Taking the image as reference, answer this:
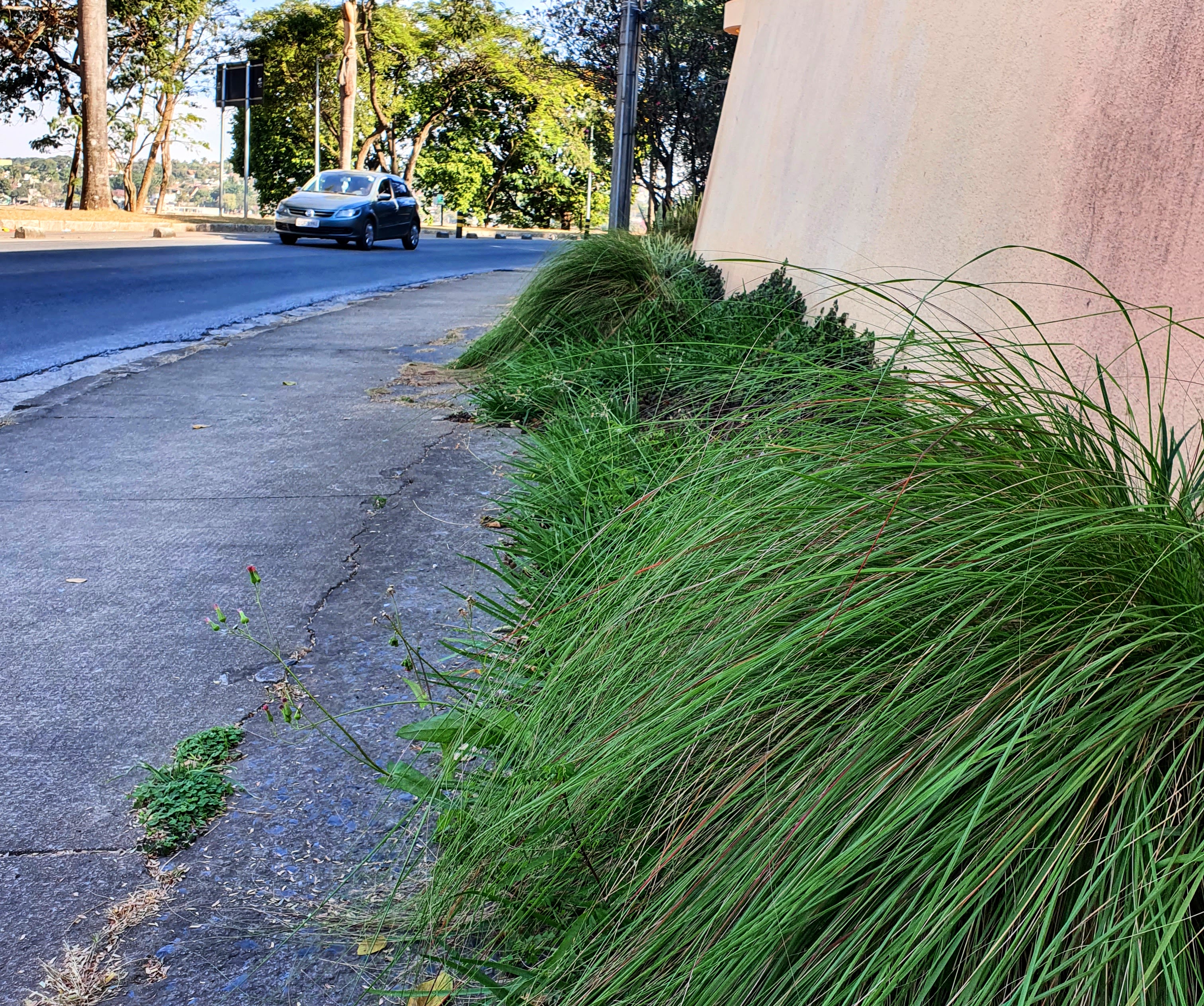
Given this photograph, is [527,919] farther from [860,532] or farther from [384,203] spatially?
[384,203]

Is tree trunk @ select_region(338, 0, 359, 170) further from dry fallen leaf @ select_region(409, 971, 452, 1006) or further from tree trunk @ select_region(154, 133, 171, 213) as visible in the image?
dry fallen leaf @ select_region(409, 971, 452, 1006)

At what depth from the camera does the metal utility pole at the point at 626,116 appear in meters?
12.0

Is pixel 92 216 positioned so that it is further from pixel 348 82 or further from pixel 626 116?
pixel 626 116

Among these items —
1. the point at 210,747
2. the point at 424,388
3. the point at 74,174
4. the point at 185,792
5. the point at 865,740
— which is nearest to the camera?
the point at 865,740

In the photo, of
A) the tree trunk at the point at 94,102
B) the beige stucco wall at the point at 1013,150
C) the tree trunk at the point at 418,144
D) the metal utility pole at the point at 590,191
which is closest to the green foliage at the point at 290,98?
the tree trunk at the point at 418,144

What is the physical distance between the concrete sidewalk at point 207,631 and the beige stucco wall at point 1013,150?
186 cm

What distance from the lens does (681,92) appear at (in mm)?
15156

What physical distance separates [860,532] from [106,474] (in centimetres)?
365

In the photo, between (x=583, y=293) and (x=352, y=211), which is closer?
(x=583, y=293)

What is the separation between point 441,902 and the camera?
170 cm

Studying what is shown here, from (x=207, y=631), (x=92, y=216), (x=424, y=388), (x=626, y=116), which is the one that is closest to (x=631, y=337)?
(x=424, y=388)

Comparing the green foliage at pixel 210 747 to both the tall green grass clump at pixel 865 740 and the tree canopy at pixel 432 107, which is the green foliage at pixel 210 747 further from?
the tree canopy at pixel 432 107

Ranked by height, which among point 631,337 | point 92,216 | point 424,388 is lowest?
point 424,388

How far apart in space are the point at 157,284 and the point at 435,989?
11790 millimetres
